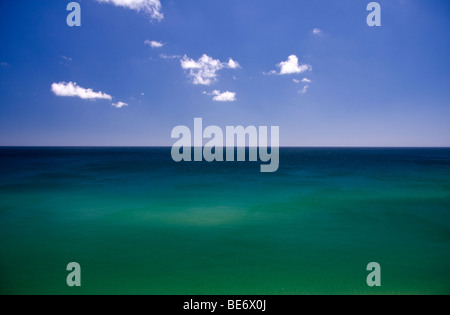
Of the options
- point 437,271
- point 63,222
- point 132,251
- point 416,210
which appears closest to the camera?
point 437,271

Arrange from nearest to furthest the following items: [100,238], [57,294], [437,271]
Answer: [57,294], [437,271], [100,238]

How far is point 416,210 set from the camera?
1324cm

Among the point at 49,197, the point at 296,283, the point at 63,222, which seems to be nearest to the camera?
the point at 296,283

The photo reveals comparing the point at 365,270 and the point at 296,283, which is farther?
the point at 365,270

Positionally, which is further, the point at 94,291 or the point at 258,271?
the point at 258,271

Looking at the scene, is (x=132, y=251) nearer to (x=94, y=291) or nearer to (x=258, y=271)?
(x=94, y=291)

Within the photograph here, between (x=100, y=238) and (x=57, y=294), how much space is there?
11.1 feet

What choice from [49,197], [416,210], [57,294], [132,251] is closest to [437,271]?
[416,210]

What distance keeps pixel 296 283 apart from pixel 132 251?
543cm

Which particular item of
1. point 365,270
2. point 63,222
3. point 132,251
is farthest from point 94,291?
point 365,270

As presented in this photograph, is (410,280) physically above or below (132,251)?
below

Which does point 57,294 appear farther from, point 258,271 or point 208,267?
point 258,271

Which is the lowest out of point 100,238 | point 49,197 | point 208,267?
point 208,267
